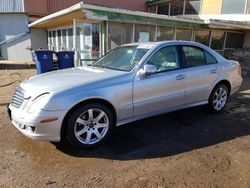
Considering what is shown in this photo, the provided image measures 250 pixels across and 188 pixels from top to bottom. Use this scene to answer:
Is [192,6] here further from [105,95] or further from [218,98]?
[105,95]

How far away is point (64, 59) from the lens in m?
→ 8.55

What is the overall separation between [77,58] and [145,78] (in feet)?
19.5

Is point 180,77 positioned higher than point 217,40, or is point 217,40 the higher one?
point 217,40

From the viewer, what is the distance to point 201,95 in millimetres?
4715

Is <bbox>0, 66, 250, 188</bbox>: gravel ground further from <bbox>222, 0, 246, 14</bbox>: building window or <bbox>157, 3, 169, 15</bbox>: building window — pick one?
<bbox>157, 3, 169, 15</bbox>: building window

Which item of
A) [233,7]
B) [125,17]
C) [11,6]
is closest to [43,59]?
[125,17]

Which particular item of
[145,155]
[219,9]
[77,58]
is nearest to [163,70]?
[145,155]

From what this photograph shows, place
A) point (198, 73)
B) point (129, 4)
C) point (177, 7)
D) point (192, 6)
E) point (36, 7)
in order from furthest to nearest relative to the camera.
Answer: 1. point (129, 4)
2. point (177, 7)
3. point (192, 6)
4. point (36, 7)
5. point (198, 73)

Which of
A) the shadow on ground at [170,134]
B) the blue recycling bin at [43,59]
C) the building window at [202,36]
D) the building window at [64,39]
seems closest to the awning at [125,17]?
the building window at [202,36]

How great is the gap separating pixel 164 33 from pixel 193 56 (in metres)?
6.63

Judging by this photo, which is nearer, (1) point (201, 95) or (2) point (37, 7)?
(1) point (201, 95)

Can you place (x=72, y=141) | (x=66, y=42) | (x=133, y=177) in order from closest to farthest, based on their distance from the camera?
(x=133, y=177) → (x=72, y=141) → (x=66, y=42)

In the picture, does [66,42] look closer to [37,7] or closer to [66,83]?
[37,7]

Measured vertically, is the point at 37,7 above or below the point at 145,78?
above
